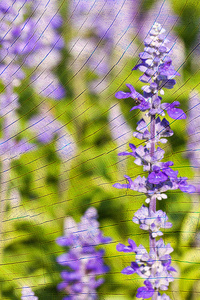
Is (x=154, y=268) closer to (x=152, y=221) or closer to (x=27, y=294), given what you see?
(x=152, y=221)

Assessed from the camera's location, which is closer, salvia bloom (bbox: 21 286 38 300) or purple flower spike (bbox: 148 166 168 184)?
purple flower spike (bbox: 148 166 168 184)

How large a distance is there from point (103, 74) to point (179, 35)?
9cm

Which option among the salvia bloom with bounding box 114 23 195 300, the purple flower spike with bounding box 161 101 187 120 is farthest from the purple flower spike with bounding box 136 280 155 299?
the purple flower spike with bounding box 161 101 187 120

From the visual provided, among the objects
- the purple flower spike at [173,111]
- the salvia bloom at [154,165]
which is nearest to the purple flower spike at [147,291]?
the salvia bloom at [154,165]

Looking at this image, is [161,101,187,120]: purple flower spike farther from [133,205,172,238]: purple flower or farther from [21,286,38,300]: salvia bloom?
[21,286,38,300]: salvia bloom

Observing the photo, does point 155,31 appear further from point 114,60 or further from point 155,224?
point 155,224

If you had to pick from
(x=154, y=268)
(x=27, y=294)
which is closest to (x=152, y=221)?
(x=154, y=268)

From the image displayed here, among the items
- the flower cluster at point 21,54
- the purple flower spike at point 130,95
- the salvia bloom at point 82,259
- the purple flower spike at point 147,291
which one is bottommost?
the purple flower spike at point 147,291

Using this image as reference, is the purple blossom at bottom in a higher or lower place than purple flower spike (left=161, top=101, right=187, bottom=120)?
lower

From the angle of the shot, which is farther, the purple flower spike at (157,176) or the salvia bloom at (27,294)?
the salvia bloom at (27,294)

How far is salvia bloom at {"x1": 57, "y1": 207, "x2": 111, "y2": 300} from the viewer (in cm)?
35

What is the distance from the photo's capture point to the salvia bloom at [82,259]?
1.16 ft

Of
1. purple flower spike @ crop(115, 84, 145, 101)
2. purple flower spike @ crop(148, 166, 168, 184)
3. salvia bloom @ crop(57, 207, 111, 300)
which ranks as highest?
purple flower spike @ crop(115, 84, 145, 101)

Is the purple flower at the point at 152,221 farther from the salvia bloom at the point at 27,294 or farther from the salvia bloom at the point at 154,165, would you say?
the salvia bloom at the point at 27,294
